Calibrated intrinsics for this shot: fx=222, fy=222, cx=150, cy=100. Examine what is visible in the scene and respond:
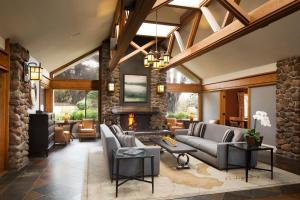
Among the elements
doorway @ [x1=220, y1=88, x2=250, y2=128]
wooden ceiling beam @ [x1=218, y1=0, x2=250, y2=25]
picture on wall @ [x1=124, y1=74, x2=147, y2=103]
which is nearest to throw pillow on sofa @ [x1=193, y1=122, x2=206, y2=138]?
wooden ceiling beam @ [x1=218, y1=0, x2=250, y2=25]

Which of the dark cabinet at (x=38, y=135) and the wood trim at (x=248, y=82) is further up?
the wood trim at (x=248, y=82)

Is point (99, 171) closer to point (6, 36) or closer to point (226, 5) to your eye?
point (6, 36)

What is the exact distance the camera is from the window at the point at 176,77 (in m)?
11.1

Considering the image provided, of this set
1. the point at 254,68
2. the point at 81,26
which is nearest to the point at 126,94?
the point at 81,26

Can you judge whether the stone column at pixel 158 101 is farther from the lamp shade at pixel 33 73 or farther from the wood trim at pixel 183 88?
the lamp shade at pixel 33 73

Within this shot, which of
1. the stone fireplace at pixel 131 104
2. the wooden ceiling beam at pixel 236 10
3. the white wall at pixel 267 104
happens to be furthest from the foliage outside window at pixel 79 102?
the wooden ceiling beam at pixel 236 10

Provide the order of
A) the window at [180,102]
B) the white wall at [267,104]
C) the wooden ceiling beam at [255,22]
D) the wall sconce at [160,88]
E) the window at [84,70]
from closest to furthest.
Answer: the wooden ceiling beam at [255,22], the white wall at [267,104], the window at [84,70], the wall sconce at [160,88], the window at [180,102]

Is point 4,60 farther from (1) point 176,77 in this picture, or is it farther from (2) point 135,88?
(1) point 176,77

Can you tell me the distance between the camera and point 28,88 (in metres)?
5.57

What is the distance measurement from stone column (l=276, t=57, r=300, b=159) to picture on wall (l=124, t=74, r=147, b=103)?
5226mm

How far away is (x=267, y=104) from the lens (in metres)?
7.20

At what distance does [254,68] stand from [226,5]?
4.45 m

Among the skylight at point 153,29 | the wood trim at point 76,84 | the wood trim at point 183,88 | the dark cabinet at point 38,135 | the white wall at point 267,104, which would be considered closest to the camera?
the dark cabinet at point 38,135

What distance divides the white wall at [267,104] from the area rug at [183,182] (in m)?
2.35
